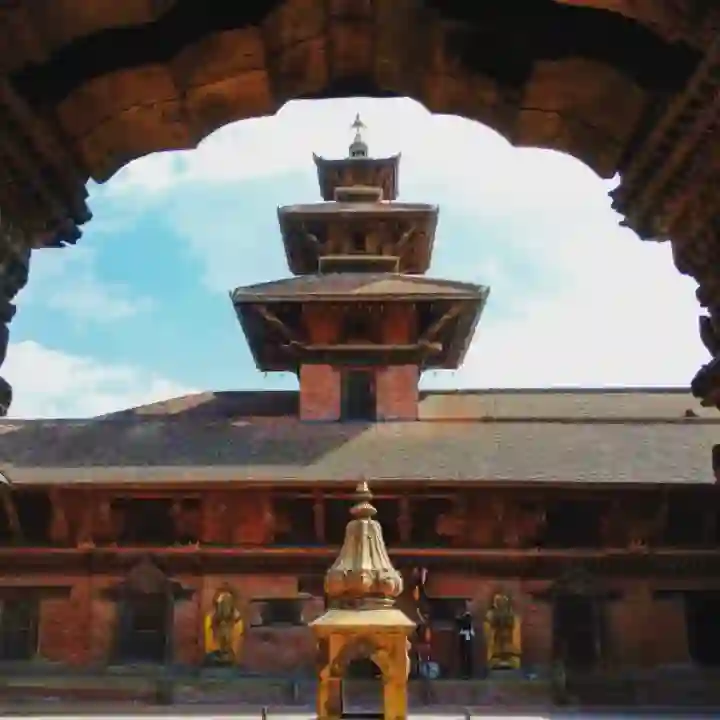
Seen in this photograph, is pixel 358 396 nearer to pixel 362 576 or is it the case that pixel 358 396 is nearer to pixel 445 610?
pixel 445 610

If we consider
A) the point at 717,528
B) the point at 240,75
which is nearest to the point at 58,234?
the point at 240,75

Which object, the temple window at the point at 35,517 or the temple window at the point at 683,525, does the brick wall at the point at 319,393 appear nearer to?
the temple window at the point at 35,517

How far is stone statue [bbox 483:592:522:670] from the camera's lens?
58.4 ft

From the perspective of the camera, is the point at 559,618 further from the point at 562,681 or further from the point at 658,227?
the point at 658,227

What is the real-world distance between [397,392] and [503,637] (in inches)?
253

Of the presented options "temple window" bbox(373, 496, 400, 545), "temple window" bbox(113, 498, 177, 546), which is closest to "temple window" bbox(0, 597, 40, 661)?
"temple window" bbox(113, 498, 177, 546)

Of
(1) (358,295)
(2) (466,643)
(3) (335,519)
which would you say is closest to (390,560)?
(3) (335,519)

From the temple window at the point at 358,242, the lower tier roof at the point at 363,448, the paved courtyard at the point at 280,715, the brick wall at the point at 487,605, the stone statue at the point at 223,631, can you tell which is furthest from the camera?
the temple window at the point at 358,242

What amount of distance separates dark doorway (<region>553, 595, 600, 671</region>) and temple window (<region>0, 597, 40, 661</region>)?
8.98m

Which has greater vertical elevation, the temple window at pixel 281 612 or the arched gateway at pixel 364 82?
the arched gateway at pixel 364 82

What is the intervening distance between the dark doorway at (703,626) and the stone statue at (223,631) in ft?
25.2

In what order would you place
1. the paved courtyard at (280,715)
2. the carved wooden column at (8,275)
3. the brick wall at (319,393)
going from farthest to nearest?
the brick wall at (319,393), the paved courtyard at (280,715), the carved wooden column at (8,275)

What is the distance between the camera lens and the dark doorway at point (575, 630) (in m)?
18.2

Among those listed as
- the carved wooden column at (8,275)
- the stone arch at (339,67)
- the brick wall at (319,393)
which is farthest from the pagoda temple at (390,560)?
the carved wooden column at (8,275)
